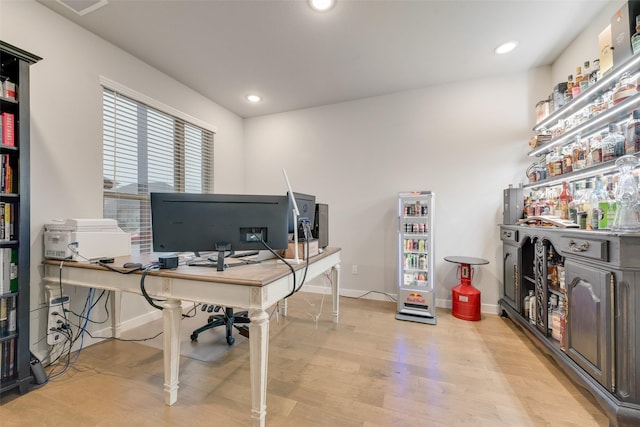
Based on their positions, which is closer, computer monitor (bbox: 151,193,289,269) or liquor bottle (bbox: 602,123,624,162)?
computer monitor (bbox: 151,193,289,269)

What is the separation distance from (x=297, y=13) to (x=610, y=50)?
223 cm

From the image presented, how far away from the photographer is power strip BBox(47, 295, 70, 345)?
1.85 metres

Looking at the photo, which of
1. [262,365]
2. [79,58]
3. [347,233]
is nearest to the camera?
[262,365]

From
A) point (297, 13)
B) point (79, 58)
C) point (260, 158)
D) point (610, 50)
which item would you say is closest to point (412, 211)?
point (610, 50)

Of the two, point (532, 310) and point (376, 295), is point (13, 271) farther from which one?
point (532, 310)

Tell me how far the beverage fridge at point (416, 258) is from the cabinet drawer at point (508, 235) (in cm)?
73

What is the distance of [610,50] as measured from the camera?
170 cm

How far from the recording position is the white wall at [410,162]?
2828mm

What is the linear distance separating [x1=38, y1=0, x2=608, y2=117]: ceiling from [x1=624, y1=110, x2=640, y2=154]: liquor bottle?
1.10 meters

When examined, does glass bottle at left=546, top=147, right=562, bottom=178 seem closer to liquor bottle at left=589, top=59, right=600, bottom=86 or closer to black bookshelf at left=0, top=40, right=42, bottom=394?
liquor bottle at left=589, top=59, right=600, bottom=86

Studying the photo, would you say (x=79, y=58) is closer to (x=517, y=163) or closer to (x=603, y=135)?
(x=603, y=135)

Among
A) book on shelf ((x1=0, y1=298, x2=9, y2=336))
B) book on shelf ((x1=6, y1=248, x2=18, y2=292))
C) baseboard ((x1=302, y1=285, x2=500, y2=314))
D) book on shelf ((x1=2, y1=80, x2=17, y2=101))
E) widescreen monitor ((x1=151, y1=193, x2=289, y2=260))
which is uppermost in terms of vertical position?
book on shelf ((x1=2, y1=80, x2=17, y2=101))

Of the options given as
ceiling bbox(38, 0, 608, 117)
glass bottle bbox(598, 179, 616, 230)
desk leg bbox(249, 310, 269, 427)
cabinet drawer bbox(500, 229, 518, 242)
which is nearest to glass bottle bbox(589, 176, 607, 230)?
glass bottle bbox(598, 179, 616, 230)

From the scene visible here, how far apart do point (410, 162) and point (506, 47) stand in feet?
4.52
